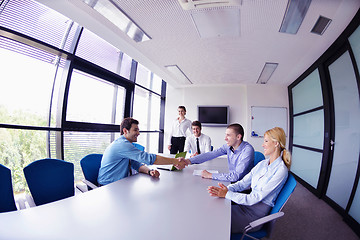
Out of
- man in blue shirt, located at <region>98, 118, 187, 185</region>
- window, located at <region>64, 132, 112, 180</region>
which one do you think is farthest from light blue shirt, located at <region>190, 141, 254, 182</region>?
window, located at <region>64, 132, 112, 180</region>

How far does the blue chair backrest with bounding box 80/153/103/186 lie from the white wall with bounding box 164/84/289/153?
14.6 ft

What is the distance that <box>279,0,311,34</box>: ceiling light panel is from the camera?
2.16 meters

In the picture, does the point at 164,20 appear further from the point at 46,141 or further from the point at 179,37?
the point at 46,141

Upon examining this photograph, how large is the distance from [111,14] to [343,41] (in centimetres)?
358

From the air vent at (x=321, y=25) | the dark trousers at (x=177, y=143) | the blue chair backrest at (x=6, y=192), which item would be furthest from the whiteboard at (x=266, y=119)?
the blue chair backrest at (x=6, y=192)

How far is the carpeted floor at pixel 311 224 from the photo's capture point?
216 cm

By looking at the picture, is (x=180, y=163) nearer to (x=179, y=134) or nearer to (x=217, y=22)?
(x=217, y=22)

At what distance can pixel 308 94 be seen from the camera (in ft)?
14.0

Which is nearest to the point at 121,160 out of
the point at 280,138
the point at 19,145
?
the point at 19,145

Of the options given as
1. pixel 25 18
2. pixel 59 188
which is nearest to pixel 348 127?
pixel 59 188

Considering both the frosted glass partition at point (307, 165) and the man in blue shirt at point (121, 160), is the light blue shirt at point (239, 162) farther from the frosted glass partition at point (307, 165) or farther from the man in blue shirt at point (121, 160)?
the frosted glass partition at point (307, 165)

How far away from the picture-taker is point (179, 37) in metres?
3.01

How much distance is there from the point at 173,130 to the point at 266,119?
129 inches

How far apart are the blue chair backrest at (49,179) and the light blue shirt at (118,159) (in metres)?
0.32
